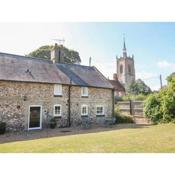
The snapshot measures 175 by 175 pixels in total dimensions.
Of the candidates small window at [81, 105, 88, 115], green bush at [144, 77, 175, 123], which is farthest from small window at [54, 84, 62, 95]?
green bush at [144, 77, 175, 123]

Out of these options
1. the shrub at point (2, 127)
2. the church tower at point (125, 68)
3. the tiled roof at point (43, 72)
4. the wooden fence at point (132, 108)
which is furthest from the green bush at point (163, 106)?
the church tower at point (125, 68)

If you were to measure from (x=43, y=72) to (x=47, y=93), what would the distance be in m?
2.42

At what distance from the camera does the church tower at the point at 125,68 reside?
80.6 meters

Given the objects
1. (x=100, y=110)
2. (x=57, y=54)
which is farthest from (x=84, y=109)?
(x=57, y=54)

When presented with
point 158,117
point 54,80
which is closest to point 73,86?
point 54,80

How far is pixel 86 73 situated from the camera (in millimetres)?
26016

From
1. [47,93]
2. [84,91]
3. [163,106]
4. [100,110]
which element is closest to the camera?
[47,93]

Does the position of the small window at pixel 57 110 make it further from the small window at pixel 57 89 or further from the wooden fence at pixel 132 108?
the wooden fence at pixel 132 108

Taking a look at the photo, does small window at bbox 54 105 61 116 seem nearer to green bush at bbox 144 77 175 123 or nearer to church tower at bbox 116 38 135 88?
green bush at bbox 144 77 175 123

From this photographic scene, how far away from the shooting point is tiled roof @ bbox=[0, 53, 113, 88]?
1858 centimetres

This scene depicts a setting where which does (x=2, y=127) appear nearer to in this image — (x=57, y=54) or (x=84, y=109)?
(x=84, y=109)

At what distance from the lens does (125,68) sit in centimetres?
8081

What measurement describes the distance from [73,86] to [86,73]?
15.2ft
